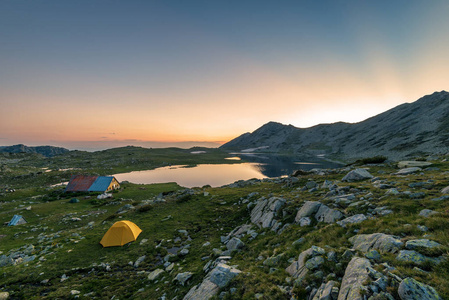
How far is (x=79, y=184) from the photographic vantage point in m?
54.8

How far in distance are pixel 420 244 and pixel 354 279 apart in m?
3.25

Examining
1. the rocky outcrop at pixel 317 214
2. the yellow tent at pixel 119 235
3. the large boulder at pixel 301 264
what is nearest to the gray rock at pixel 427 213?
the rocky outcrop at pixel 317 214

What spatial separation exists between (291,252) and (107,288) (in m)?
14.0

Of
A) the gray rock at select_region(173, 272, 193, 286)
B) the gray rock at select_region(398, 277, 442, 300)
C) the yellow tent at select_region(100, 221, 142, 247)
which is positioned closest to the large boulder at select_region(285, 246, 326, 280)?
the gray rock at select_region(398, 277, 442, 300)

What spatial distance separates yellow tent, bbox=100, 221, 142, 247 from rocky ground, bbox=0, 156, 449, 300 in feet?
2.94

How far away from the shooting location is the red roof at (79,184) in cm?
5381

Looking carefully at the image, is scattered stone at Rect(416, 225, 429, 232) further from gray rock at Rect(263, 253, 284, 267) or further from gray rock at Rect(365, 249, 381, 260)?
gray rock at Rect(263, 253, 284, 267)

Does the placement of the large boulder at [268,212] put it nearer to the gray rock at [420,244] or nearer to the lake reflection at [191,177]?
the gray rock at [420,244]

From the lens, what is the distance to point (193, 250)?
55.0 feet

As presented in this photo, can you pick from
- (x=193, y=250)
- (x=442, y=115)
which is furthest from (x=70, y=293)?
(x=442, y=115)

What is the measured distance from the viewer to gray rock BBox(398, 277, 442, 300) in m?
4.83

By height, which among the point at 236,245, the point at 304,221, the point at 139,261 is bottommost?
the point at 139,261

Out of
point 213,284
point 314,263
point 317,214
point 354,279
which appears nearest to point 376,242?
point 354,279

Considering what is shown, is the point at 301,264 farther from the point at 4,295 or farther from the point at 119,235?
the point at 4,295
